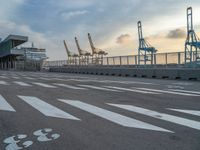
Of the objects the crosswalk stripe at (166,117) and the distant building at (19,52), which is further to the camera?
the distant building at (19,52)

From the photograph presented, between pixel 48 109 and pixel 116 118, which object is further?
pixel 48 109

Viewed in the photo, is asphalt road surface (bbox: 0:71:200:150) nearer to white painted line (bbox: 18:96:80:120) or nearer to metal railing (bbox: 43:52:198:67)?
white painted line (bbox: 18:96:80:120)

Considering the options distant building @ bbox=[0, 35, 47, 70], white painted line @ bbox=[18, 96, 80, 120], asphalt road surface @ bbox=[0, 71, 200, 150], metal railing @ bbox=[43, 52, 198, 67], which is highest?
distant building @ bbox=[0, 35, 47, 70]

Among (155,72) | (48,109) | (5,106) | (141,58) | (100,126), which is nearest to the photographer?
(100,126)

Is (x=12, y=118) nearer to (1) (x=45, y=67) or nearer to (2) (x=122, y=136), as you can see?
(2) (x=122, y=136)

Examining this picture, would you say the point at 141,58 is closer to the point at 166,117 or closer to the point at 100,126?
the point at 166,117

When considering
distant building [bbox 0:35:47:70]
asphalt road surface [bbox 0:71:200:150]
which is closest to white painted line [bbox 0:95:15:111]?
asphalt road surface [bbox 0:71:200:150]

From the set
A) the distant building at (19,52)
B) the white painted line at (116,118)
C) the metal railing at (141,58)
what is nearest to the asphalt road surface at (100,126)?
the white painted line at (116,118)

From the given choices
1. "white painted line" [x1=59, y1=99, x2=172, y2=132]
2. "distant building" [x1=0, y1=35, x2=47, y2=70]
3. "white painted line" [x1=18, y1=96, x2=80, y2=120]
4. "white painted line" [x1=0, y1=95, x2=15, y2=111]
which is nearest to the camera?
"white painted line" [x1=59, y1=99, x2=172, y2=132]

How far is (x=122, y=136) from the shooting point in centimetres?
483

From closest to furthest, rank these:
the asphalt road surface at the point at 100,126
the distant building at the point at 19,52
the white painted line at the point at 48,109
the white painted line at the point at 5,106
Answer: the asphalt road surface at the point at 100,126, the white painted line at the point at 48,109, the white painted line at the point at 5,106, the distant building at the point at 19,52

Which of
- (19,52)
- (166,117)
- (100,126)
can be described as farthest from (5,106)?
(19,52)

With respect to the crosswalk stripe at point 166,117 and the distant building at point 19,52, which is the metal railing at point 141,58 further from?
the distant building at point 19,52

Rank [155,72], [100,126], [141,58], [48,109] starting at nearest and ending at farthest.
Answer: [100,126]
[48,109]
[155,72]
[141,58]
